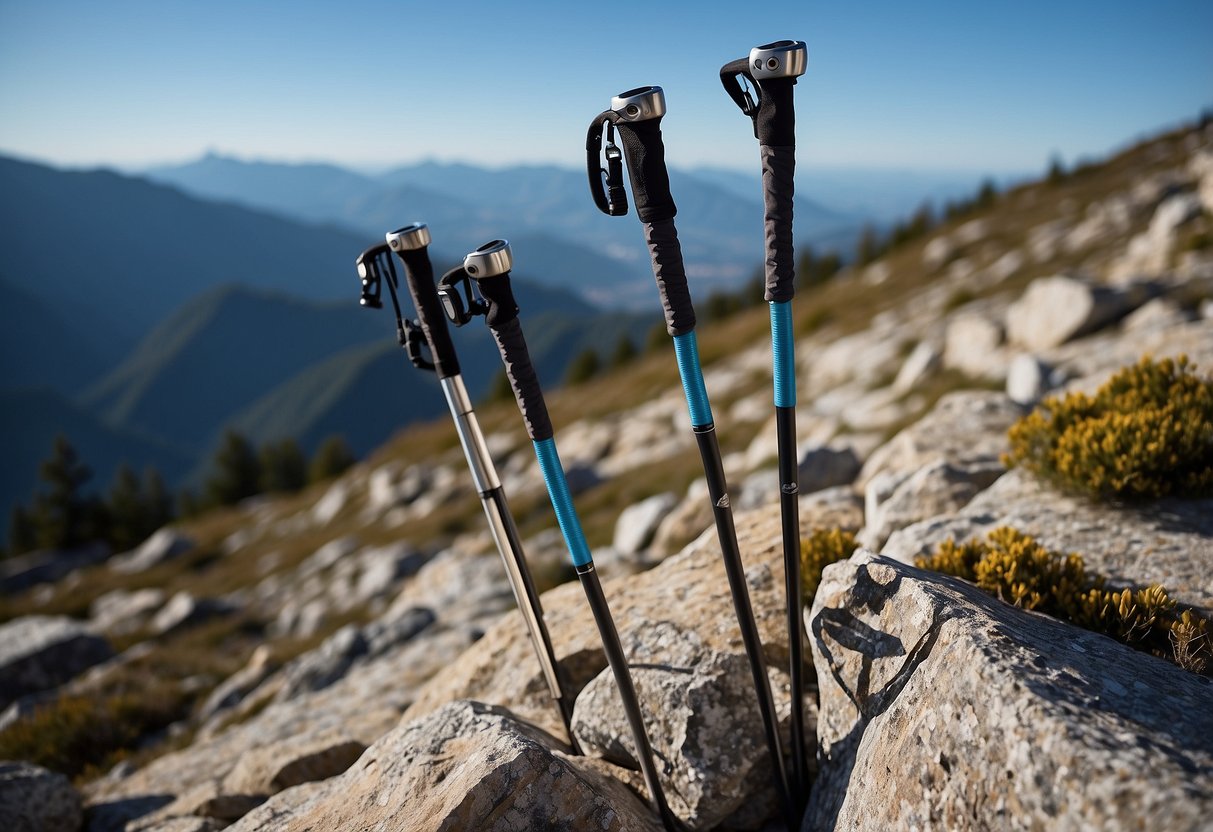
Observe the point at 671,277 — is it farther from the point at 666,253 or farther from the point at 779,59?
the point at 779,59

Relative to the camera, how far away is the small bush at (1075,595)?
15.3 ft

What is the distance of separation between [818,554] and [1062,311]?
55.6 feet

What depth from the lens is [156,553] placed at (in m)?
53.0

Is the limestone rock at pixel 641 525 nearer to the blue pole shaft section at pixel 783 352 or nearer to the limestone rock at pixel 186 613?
the blue pole shaft section at pixel 783 352

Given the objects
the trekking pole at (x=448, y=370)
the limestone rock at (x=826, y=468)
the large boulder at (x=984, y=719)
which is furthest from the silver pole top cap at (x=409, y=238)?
the limestone rock at (x=826, y=468)

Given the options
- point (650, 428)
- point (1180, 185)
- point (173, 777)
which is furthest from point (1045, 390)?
point (1180, 185)

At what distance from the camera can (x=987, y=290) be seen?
36656 millimetres

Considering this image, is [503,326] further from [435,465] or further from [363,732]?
[435,465]

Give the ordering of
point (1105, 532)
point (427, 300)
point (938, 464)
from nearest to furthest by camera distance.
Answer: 1. point (427, 300)
2. point (1105, 532)
3. point (938, 464)

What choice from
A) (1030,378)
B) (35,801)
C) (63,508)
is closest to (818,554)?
(35,801)

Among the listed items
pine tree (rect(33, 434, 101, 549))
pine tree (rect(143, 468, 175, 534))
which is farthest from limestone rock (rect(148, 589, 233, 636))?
pine tree (rect(33, 434, 101, 549))

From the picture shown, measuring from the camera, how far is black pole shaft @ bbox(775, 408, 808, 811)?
192 inches

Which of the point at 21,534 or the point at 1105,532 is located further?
the point at 21,534

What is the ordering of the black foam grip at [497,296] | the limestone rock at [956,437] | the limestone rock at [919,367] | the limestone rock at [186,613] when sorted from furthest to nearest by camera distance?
the limestone rock at [186,613]
the limestone rock at [919,367]
the limestone rock at [956,437]
the black foam grip at [497,296]
